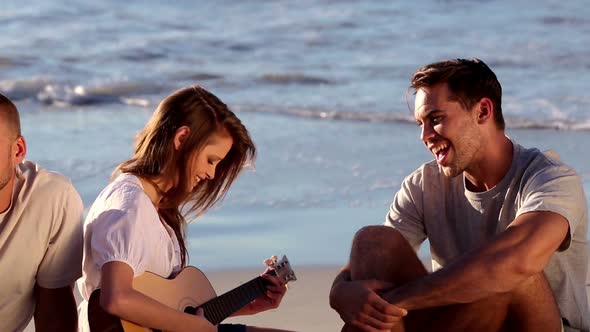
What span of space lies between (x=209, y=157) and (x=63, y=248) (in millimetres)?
509

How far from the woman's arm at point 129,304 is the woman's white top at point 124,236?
39 millimetres

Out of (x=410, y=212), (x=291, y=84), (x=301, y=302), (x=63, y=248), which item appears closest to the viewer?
(x=63, y=248)

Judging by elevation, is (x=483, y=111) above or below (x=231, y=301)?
above

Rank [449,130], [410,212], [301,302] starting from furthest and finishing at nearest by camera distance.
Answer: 1. [301,302]
2. [410,212]
3. [449,130]

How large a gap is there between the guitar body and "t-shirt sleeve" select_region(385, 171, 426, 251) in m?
0.65

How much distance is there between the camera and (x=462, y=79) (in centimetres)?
375

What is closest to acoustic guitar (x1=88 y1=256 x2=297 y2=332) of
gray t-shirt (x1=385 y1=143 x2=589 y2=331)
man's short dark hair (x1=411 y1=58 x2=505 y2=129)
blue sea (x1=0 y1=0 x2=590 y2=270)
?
gray t-shirt (x1=385 y1=143 x2=589 y2=331)

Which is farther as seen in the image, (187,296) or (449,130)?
(449,130)

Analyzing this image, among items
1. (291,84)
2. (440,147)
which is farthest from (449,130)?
(291,84)

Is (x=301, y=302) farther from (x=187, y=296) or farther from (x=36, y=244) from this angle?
(x=36, y=244)

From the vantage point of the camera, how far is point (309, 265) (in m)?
5.20

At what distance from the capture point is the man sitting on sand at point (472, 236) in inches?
136

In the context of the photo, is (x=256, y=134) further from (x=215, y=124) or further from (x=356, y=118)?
(x=215, y=124)

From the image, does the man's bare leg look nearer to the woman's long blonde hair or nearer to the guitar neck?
the guitar neck
